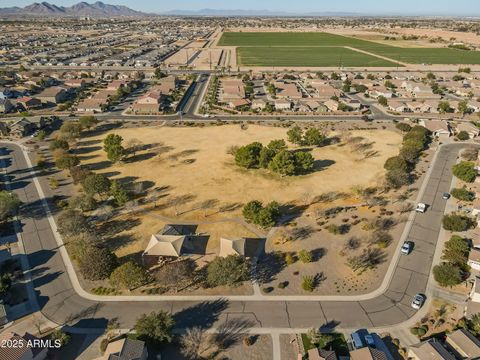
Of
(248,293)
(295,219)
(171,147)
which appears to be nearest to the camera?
(248,293)

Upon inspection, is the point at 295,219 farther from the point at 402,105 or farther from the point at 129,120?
the point at 402,105

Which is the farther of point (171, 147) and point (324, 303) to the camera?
point (171, 147)

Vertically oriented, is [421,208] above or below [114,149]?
below

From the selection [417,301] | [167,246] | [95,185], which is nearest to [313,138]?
[417,301]

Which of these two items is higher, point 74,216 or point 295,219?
point 74,216

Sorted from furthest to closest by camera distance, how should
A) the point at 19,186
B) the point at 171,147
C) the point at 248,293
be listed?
the point at 171,147 < the point at 19,186 < the point at 248,293

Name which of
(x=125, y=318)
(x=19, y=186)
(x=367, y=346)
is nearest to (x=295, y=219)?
(x=367, y=346)

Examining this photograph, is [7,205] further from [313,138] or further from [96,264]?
[313,138]
